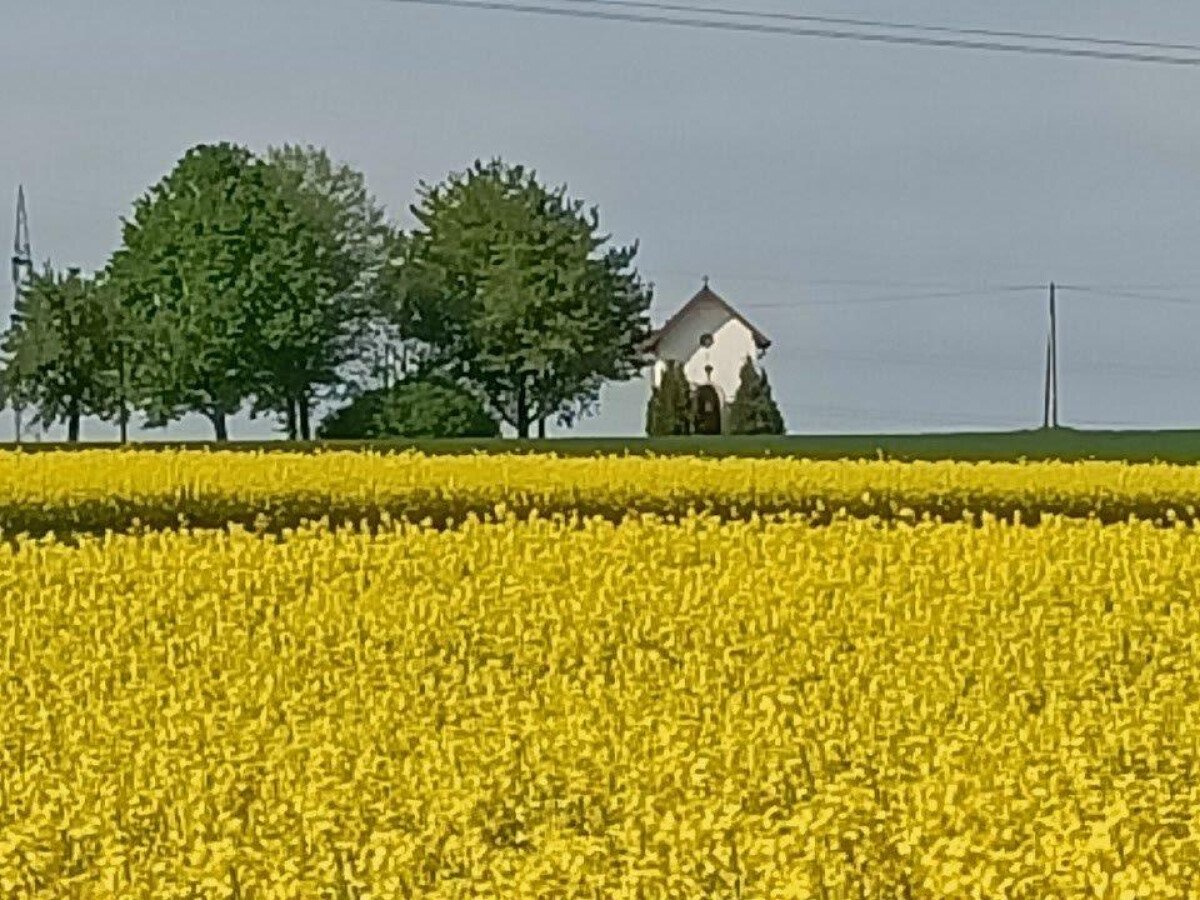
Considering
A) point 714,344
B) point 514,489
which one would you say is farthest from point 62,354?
point 514,489

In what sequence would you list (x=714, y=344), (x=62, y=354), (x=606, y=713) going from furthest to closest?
1. (x=714, y=344)
2. (x=62, y=354)
3. (x=606, y=713)

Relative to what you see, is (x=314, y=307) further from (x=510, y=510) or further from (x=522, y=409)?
(x=510, y=510)

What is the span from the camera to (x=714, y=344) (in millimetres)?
65250

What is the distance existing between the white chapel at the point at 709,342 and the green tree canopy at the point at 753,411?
29.0 feet

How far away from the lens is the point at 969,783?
5.54 meters

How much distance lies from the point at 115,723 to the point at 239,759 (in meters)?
1.04

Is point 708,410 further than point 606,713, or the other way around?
point 708,410

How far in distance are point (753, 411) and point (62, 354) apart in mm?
16421

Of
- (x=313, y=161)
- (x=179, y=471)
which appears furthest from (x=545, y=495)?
(x=313, y=161)

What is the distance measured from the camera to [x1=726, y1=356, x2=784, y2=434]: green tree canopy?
52.2 meters

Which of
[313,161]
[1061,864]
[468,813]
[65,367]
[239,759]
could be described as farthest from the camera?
[313,161]

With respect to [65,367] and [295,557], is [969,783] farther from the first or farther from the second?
[65,367]

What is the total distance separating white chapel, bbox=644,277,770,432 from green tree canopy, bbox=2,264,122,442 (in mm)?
15930

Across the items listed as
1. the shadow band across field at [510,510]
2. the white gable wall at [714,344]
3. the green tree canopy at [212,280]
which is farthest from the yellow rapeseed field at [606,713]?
the white gable wall at [714,344]
